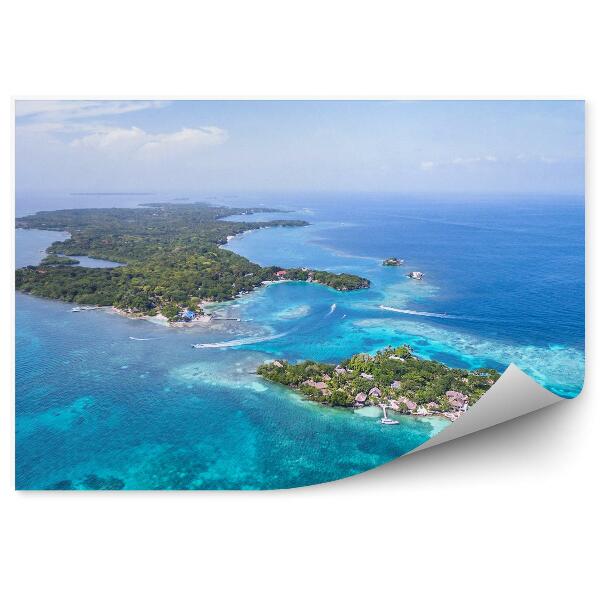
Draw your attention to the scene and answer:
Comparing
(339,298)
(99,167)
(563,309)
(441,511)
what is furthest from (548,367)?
(99,167)

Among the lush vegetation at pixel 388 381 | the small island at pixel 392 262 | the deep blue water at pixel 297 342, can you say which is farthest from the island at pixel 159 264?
the lush vegetation at pixel 388 381

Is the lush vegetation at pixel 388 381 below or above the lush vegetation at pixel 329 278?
below

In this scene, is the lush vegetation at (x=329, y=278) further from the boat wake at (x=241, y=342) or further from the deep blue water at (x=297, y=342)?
the boat wake at (x=241, y=342)

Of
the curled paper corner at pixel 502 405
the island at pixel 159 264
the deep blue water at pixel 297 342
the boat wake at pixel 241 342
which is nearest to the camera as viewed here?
the deep blue water at pixel 297 342

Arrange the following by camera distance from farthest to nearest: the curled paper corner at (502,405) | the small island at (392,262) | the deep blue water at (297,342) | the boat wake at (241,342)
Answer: the small island at (392,262) < the boat wake at (241,342) < the curled paper corner at (502,405) < the deep blue water at (297,342)

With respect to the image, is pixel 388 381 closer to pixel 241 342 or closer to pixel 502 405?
pixel 502 405

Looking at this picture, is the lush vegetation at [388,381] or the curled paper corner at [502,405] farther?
the lush vegetation at [388,381]

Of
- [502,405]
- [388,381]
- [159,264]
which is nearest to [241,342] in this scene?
A: [159,264]
